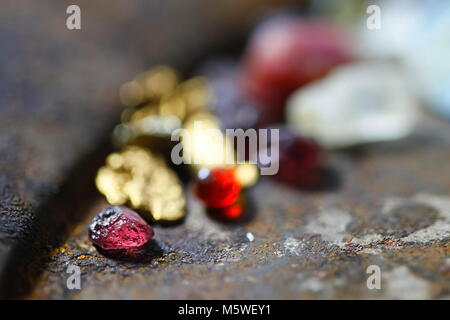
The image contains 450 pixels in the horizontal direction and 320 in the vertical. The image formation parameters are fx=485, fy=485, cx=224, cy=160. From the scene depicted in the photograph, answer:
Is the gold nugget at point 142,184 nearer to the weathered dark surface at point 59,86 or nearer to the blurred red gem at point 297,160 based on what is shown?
the weathered dark surface at point 59,86

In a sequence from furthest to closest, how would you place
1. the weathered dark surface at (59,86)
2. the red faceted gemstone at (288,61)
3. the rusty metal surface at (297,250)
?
the red faceted gemstone at (288,61), the weathered dark surface at (59,86), the rusty metal surface at (297,250)

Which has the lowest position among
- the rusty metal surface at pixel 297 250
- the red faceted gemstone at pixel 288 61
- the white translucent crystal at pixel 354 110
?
the rusty metal surface at pixel 297 250

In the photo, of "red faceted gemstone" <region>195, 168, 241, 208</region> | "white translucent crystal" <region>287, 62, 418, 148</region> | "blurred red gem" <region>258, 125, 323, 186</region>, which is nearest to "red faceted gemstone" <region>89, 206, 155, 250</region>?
→ "red faceted gemstone" <region>195, 168, 241, 208</region>

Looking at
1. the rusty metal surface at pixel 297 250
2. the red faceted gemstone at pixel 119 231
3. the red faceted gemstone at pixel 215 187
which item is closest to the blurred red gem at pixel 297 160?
the rusty metal surface at pixel 297 250

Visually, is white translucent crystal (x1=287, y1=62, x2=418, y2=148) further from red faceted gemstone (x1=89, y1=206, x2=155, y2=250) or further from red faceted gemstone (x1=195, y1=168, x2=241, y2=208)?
red faceted gemstone (x1=89, y1=206, x2=155, y2=250)

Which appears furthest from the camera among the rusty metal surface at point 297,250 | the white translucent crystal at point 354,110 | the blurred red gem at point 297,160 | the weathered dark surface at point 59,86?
the white translucent crystal at point 354,110
